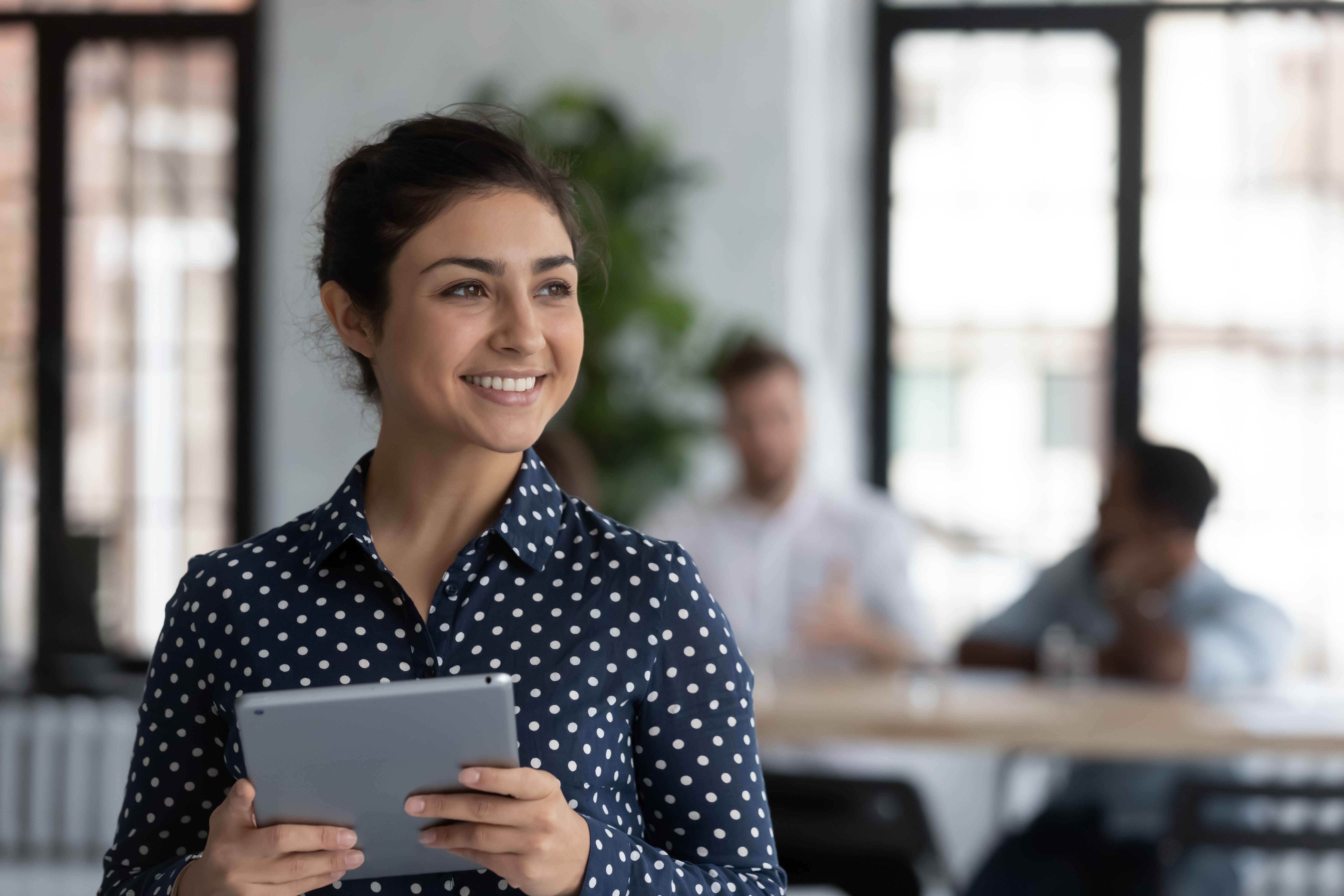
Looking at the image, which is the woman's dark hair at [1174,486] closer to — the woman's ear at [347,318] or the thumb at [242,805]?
the woman's ear at [347,318]

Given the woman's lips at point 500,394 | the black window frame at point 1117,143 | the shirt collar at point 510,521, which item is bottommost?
the shirt collar at point 510,521

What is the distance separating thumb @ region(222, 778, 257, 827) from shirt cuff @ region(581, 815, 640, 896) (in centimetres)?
23

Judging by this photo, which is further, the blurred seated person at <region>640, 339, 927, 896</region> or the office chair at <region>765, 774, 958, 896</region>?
the blurred seated person at <region>640, 339, 927, 896</region>

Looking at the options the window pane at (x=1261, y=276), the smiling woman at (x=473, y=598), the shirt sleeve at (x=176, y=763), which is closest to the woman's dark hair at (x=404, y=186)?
the smiling woman at (x=473, y=598)

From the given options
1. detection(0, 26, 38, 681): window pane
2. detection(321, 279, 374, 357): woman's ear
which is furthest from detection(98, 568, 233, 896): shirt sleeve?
detection(0, 26, 38, 681): window pane

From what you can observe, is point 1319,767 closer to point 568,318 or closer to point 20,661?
point 568,318

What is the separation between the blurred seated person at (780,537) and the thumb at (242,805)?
2.70 m

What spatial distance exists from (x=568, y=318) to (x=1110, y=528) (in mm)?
2535

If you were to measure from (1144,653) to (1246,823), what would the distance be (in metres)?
0.54

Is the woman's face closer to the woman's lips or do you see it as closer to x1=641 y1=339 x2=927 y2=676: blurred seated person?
the woman's lips

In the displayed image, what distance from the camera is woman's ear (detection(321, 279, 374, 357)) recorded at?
43.4 inches

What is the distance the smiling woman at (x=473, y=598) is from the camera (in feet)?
3.42

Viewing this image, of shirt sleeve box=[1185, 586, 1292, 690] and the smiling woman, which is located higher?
the smiling woman

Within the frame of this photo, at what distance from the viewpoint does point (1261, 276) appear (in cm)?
462
